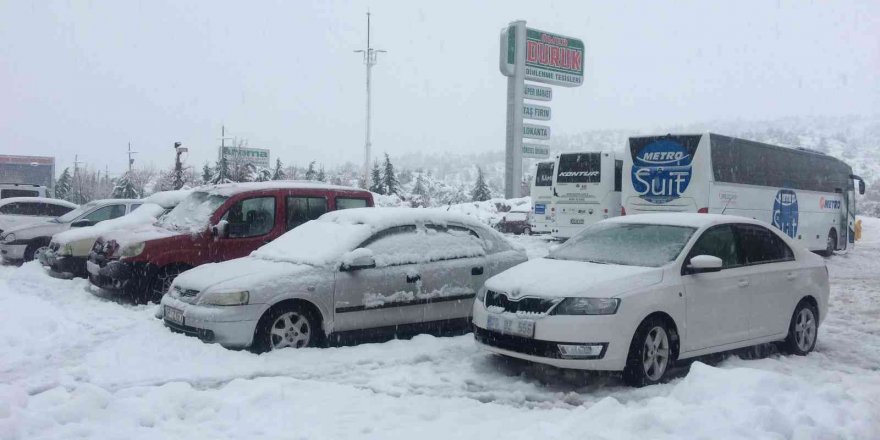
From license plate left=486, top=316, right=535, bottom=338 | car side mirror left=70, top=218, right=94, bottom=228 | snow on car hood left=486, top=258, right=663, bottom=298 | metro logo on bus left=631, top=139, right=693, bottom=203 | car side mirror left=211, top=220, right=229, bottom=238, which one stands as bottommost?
Answer: license plate left=486, top=316, right=535, bottom=338

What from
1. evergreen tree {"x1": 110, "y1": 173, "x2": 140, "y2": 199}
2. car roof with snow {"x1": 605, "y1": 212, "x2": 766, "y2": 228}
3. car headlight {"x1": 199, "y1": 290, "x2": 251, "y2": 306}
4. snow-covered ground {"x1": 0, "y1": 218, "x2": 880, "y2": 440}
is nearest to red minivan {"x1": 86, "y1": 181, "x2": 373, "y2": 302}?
snow-covered ground {"x1": 0, "y1": 218, "x2": 880, "y2": 440}

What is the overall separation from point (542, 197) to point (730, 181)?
9490 millimetres

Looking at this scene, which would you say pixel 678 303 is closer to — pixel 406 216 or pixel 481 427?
pixel 481 427

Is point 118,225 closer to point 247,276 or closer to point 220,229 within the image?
point 220,229

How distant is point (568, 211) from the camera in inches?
867

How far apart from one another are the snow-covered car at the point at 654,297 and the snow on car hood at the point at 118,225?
7.20 meters

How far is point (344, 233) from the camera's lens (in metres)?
8.01

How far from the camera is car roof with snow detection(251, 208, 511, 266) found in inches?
305

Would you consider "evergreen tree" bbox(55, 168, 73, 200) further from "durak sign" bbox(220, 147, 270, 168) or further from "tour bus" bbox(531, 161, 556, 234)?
"tour bus" bbox(531, 161, 556, 234)

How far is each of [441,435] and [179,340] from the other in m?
3.34

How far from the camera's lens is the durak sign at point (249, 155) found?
5588 centimetres

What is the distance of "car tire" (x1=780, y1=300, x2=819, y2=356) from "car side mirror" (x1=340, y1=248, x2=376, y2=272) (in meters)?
4.41

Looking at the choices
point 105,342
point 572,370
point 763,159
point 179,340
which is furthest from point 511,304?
point 763,159

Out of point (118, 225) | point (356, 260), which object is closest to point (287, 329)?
point (356, 260)
